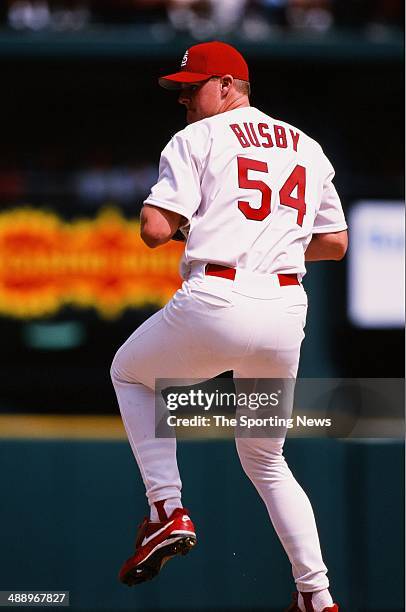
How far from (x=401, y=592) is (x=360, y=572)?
0.21m

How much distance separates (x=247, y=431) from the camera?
423 cm

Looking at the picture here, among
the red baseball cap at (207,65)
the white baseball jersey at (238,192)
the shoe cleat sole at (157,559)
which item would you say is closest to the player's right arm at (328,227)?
the white baseball jersey at (238,192)

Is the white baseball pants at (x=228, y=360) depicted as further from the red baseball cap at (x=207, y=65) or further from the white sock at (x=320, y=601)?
the red baseball cap at (x=207, y=65)

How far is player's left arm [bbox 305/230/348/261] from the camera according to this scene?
14.7ft

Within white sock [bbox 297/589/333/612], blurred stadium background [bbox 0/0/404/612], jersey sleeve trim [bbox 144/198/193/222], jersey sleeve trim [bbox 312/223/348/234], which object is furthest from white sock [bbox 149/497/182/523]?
blurred stadium background [bbox 0/0/404/612]

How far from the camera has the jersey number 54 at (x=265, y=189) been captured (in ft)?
13.6

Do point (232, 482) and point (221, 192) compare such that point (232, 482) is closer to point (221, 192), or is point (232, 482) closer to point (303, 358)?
point (221, 192)

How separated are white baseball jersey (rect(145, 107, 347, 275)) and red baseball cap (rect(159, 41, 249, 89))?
0.16 meters

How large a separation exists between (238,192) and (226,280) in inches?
Answer: 11.8

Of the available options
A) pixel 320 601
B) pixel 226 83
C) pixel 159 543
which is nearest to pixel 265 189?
pixel 226 83

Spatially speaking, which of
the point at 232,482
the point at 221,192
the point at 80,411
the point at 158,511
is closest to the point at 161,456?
the point at 158,511

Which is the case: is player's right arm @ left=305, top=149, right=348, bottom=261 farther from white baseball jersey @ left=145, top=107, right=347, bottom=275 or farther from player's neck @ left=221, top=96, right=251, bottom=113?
player's neck @ left=221, top=96, right=251, bottom=113

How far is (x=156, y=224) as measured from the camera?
405cm

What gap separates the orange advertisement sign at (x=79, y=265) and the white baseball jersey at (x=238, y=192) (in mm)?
5239
